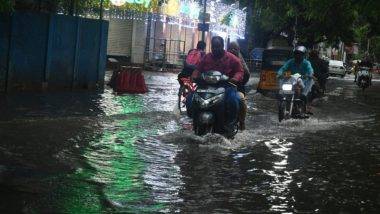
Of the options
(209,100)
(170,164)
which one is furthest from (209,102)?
(170,164)

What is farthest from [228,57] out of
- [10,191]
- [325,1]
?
[325,1]

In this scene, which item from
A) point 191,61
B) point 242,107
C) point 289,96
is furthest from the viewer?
point 191,61

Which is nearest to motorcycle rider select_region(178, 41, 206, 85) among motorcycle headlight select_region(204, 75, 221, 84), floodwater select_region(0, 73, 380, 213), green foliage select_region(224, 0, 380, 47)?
floodwater select_region(0, 73, 380, 213)

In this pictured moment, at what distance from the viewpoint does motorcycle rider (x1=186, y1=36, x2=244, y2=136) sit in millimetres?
9250

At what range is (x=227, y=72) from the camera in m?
9.57

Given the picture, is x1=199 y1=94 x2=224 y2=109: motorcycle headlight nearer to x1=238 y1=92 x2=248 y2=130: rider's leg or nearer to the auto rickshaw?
x1=238 y1=92 x2=248 y2=130: rider's leg

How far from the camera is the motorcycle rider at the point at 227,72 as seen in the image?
9.25 m

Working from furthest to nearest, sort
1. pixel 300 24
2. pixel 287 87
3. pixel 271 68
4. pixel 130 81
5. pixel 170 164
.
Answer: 1. pixel 300 24
2. pixel 271 68
3. pixel 130 81
4. pixel 287 87
5. pixel 170 164

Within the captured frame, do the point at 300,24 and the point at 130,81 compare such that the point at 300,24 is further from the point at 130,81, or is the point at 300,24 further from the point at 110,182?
the point at 110,182

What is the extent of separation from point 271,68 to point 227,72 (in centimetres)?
1291

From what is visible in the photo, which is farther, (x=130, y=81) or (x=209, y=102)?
(x=130, y=81)

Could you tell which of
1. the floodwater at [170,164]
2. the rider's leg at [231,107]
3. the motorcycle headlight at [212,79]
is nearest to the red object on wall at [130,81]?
the floodwater at [170,164]

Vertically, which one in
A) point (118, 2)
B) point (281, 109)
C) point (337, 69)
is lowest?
point (281, 109)

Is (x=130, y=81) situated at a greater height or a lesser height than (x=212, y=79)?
lesser
